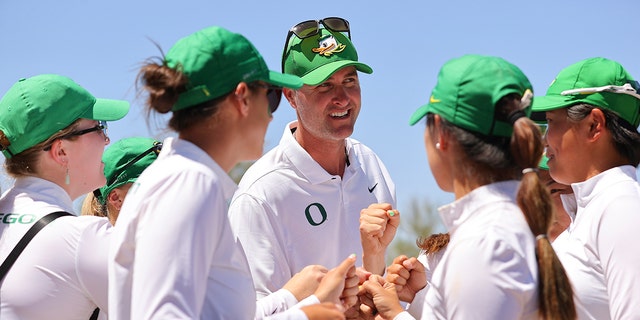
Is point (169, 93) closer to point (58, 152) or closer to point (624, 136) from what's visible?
point (58, 152)

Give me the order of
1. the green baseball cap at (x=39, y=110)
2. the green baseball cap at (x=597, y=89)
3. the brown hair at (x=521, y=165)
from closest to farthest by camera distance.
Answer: the brown hair at (x=521, y=165)
the green baseball cap at (x=39, y=110)
the green baseball cap at (x=597, y=89)

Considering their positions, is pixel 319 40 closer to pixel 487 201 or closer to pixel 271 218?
pixel 271 218

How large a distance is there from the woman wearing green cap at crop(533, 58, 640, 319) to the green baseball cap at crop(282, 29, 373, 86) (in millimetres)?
1390

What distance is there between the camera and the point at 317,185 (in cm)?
555

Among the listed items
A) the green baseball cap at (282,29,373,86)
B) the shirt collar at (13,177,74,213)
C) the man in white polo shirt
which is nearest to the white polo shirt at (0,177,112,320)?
the shirt collar at (13,177,74,213)

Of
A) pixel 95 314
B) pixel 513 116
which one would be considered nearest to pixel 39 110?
pixel 95 314

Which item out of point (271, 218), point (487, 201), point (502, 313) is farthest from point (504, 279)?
point (271, 218)

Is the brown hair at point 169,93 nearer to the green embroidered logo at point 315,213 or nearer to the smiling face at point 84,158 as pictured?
the smiling face at point 84,158

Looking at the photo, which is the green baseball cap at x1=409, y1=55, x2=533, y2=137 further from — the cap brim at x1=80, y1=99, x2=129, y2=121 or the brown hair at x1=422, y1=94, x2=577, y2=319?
the cap brim at x1=80, y1=99, x2=129, y2=121

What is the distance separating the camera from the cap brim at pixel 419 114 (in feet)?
11.6

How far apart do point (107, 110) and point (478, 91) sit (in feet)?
7.14

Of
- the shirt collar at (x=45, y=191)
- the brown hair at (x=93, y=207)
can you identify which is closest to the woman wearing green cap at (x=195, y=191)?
the shirt collar at (x=45, y=191)

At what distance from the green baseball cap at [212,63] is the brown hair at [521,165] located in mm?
863

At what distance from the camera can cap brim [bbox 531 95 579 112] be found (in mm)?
4855
